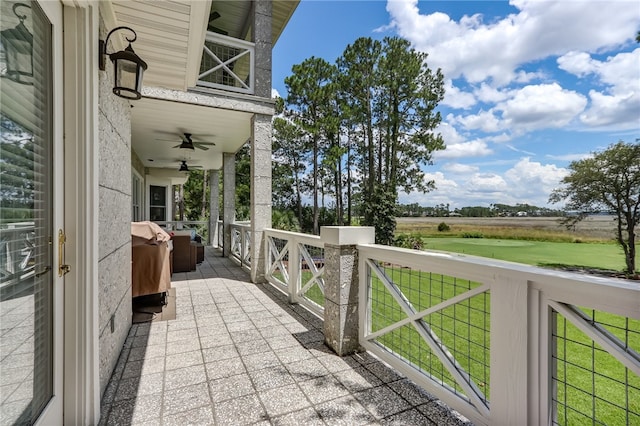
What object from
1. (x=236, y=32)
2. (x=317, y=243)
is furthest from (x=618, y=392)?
(x=236, y=32)

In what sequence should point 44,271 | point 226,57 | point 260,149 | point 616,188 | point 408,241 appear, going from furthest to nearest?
point 408,241
point 616,188
point 226,57
point 260,149
point 44,271

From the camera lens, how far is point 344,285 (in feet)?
8.59

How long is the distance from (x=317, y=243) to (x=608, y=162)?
619 inches

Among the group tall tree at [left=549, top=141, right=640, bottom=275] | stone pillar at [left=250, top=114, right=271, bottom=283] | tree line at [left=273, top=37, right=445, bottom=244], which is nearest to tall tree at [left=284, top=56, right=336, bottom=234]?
tree line at [left=273, top=37, right=445, bottom=244]

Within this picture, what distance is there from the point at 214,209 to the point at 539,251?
63.1 ft

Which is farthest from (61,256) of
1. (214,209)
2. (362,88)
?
(362,88)

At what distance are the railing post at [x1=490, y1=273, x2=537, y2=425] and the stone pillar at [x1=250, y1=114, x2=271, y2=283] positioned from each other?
4.26 metres

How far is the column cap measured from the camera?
8.55 feet

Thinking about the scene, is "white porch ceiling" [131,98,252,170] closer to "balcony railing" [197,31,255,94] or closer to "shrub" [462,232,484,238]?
"balcony railing" [197,31,255,94]

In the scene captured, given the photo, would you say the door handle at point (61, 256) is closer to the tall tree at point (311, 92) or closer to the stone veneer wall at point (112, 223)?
the stone veneer wall at point (112, 223)

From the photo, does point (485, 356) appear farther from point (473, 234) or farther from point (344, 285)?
point (473, 234)

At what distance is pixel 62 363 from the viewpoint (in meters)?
1.58

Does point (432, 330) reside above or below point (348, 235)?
below

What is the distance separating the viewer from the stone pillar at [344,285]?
8.58 feet
